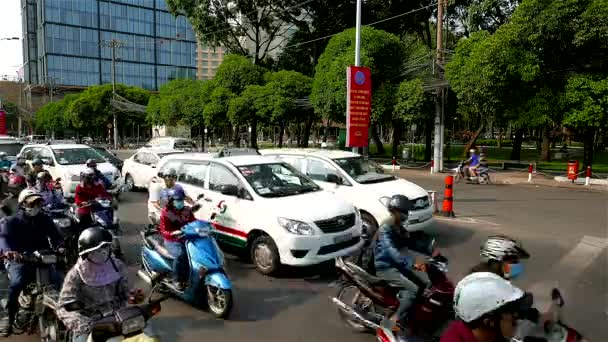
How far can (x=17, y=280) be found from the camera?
454 cm

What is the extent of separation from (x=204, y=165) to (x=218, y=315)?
3.30m

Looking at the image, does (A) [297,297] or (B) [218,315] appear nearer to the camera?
(B) [218,315]

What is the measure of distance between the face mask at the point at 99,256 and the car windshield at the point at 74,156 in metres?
10.9

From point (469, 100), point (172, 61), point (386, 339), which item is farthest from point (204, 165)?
point (172, 61)

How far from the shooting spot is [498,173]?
21984 mm

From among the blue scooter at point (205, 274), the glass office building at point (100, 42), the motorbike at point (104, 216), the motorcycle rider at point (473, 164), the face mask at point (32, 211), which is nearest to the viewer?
the face mask at point (32, 211)

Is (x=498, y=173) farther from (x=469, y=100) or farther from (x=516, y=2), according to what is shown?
(x=516, y=2)

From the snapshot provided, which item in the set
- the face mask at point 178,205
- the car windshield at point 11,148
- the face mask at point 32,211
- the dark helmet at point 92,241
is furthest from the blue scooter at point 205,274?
the car windshield at point 11,148

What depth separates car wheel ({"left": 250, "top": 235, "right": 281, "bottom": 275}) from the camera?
6520 mm

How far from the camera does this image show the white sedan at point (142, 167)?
1471 centimetres

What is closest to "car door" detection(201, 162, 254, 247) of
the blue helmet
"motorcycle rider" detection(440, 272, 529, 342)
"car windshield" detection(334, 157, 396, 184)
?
the blue helmet

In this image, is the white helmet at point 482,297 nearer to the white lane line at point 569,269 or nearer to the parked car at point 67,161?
the white lane line at point 569,269

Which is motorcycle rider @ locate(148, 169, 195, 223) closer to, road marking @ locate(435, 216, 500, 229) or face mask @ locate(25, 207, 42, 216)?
face mask @ locate(25, 207, 42, 216)

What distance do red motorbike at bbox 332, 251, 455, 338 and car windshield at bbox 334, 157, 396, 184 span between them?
4211 millimetres
